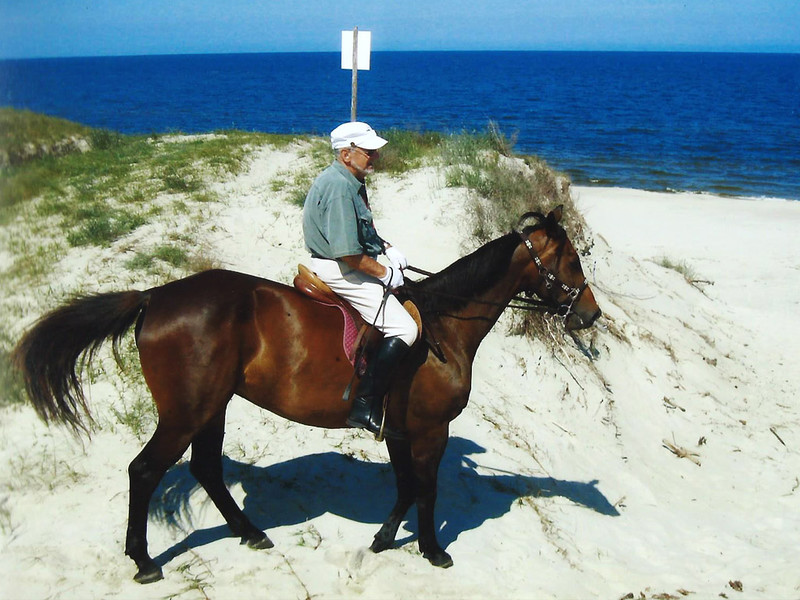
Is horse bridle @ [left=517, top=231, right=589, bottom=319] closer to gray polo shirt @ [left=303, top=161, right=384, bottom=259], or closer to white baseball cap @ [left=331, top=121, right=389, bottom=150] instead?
gray polo shirt @ [left=303, top=161, right=384, bottom=259]

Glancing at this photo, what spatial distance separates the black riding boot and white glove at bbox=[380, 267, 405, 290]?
0.36 meters

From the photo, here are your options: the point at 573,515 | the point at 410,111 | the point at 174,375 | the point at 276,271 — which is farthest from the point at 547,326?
the point at 410,111

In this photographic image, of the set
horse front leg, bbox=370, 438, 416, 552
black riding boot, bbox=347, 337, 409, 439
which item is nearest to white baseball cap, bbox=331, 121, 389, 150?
black riding boot, bbox=347, 337, 409, 439

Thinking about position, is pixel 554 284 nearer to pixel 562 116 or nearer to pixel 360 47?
pixel 360 47

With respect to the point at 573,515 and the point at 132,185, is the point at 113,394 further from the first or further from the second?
the point at 132,185

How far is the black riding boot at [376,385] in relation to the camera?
477 centimetres

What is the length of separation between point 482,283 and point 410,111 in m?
53.9

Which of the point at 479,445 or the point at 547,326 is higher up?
the point at 547,326

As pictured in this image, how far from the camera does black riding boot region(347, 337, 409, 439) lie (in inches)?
188

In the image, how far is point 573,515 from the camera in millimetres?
6402

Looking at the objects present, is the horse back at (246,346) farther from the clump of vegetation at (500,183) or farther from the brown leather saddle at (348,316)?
the clump of vegetation at (500,183)

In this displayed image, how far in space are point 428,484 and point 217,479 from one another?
5.14ft

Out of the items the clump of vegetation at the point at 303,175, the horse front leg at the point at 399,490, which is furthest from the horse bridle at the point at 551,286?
the clump of vegetation at the point at 303,175

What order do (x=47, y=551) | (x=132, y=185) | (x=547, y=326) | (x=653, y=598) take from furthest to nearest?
1. (x=132, y=185)
2. (x=547, y=326)
3. (x=653, y=598)
4. (x=47, y=551)
